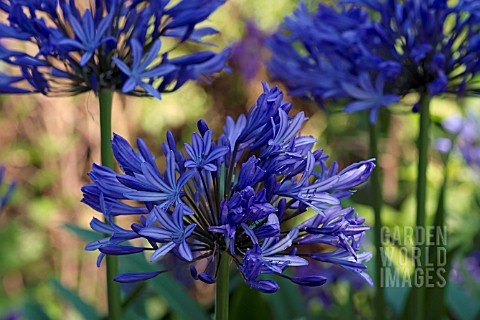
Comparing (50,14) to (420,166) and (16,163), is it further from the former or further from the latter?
(16,163)

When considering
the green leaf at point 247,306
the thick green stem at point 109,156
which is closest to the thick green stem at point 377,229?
the green leaf at point 247,306

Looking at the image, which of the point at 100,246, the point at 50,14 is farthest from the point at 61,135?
the point at 100,246

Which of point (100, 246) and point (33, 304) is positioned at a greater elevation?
point (100, 246)

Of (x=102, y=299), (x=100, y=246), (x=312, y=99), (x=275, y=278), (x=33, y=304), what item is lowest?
(x=102, y=299)

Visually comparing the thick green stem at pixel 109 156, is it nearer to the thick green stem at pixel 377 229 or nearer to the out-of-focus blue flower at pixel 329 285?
the thick green stem at pixel 377 229

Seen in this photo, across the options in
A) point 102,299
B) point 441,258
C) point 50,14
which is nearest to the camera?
point 50,14

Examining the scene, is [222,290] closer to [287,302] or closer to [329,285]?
[287,302]

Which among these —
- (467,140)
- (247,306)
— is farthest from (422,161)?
(467,140)
